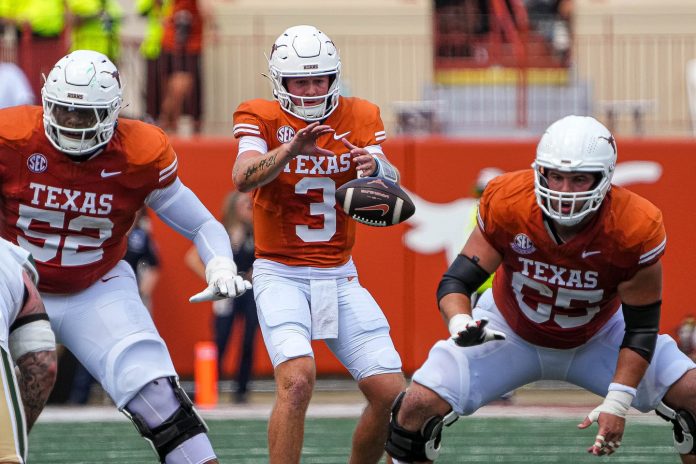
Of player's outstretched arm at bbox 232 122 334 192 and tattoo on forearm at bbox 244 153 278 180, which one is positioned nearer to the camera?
player's outstretched arm at bbox 232 122 334 192

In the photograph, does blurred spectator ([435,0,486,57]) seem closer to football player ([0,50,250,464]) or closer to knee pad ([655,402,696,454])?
football player ([0,50,250,464])

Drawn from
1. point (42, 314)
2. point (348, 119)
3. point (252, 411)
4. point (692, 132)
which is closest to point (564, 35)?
point (692, 132)

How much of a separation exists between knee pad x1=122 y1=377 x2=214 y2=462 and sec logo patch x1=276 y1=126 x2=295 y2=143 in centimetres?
129

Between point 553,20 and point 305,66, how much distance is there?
7677 millimetres

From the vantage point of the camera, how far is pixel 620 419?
205 inches

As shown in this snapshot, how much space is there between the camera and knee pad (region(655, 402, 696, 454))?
539 centimetres

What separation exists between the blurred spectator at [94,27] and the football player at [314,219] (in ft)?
18.0

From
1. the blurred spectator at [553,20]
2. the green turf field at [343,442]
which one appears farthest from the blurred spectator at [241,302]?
the blurred spectator at [553,20]

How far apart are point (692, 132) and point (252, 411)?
4768mm

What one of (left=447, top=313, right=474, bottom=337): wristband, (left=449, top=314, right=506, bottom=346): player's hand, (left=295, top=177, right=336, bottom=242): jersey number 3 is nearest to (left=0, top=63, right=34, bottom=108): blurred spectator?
(left=295, top=177, right=336, bottom=242): jersey number 3

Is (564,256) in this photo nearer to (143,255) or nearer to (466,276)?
(466,276)

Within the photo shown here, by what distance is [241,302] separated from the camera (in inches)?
406

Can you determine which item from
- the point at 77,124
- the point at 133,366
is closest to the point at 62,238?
the point at 77,124

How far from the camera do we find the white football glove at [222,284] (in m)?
5.39
